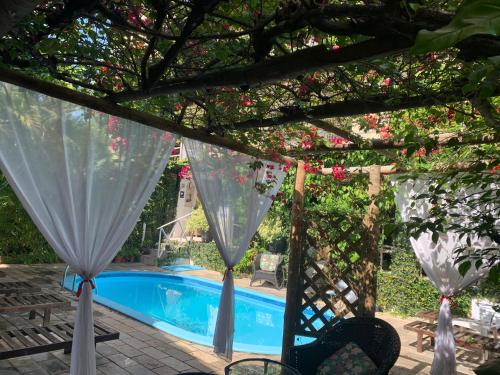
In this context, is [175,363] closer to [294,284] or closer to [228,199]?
[294,284]

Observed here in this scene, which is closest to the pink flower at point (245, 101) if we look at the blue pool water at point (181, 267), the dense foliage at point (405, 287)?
the dense foliage at point (405, 287)

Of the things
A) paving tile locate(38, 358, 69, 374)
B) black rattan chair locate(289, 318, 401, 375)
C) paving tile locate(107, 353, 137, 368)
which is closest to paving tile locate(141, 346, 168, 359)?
paving tile locate(107, 353, 137, 368)

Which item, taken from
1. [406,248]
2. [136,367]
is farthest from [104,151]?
[406,248]

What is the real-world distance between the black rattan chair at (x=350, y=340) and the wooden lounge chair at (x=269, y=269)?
4.96m

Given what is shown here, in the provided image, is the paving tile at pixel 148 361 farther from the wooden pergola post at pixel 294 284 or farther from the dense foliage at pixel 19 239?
the dense foliage at pixel 19 239

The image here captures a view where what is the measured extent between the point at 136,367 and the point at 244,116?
2.56 metres

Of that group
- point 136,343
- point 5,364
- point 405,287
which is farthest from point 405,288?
point 5,364

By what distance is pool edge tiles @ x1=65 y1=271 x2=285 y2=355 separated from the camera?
461 centimetres

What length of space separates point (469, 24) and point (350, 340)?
311cm

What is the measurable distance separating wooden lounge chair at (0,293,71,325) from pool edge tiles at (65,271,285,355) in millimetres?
1291

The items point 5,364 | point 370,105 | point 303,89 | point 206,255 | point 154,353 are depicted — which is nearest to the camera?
point 370,105

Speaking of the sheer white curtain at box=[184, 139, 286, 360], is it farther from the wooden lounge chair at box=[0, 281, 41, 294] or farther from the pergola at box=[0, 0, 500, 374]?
the wooden lounge chair at box=[0, 281, 41, 294]

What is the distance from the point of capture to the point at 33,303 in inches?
154

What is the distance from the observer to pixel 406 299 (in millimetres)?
6477
